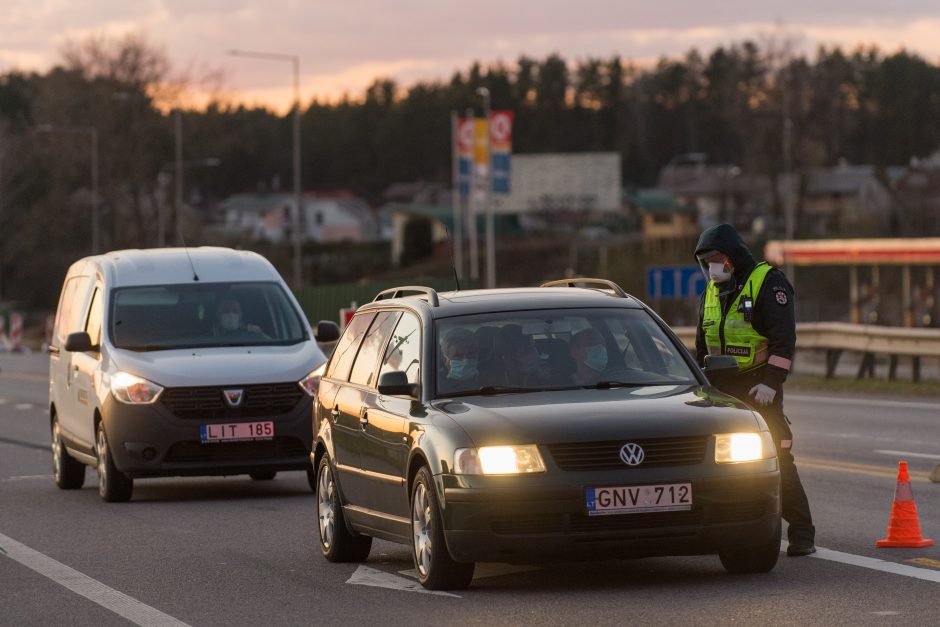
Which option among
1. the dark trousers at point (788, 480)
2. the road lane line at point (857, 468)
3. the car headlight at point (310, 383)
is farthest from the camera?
the road lane line at point (857, 468)

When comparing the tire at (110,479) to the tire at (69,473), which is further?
the tire at (69,473)

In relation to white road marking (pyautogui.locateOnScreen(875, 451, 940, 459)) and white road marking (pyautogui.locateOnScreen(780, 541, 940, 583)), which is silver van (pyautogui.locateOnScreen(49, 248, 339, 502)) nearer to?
white road marking (pyautogui.locateOnScreen(875, 451, 940, 459))

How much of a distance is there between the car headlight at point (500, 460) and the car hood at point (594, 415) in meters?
0.04

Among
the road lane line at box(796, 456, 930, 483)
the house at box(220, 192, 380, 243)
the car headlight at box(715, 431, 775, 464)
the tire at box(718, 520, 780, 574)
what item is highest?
the car headlight at box(715, 431, 775, 464)

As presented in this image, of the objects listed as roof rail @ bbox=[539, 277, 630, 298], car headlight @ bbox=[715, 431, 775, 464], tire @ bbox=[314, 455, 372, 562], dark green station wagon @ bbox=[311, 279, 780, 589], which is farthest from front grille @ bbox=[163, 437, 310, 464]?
car headlight @ bbox=[715, 431, 775, 464]

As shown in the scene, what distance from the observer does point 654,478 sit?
904 centimetres

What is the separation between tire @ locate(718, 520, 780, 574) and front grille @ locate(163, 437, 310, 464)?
19.4 ft

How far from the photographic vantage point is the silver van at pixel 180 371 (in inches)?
591

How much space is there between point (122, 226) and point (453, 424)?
312ft

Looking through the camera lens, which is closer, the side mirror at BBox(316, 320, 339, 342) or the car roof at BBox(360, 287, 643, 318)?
the car roof at BBox(360, 287, 643, 318)

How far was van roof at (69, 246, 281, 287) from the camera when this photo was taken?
1652 centimetres

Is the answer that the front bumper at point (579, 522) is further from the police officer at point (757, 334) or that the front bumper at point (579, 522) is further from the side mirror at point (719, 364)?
the police officer at point (757, 334)

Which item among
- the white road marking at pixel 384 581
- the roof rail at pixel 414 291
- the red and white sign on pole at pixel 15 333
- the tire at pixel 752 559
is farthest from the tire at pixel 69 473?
the red and white sign on pole at pixel 15 333

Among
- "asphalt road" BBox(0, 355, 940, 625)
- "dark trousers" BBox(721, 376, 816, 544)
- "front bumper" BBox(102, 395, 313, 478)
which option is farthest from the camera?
"front bumper" BBox(102, 395, 313, 478)
